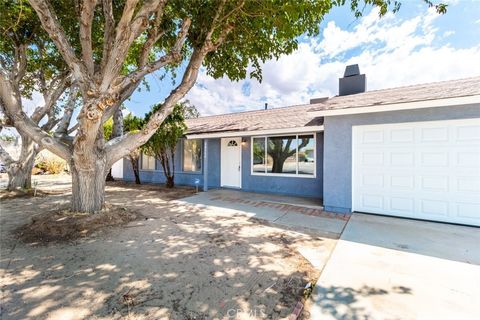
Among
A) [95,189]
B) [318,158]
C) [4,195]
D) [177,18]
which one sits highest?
[177,18]

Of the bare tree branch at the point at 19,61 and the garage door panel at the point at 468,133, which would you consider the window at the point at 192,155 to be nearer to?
the bare tree branch at the point at 19,61

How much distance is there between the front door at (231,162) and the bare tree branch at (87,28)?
641 cm

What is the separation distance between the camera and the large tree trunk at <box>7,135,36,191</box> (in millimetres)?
8961

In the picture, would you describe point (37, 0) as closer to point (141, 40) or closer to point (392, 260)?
point (141, 40)

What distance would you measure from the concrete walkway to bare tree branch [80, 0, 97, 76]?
200 inches

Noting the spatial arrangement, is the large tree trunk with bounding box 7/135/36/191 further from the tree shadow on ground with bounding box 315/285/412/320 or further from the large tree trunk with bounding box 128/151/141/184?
the tree shadow on ground with bounding box 315/285/412/320

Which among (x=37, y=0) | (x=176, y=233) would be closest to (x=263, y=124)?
(x=176, y=233)

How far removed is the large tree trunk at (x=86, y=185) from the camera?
5379mm

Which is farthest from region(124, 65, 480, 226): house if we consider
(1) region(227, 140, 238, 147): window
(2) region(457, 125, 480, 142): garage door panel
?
(1) region(227, 140, 238, 147): window

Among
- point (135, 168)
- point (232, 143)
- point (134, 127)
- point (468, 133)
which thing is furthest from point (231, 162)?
point (468, 133)

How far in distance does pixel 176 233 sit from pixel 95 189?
101 inches

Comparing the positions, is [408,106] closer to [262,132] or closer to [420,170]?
[420,170]

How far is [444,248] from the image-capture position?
13.4 ft

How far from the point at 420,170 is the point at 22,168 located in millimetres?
14348
